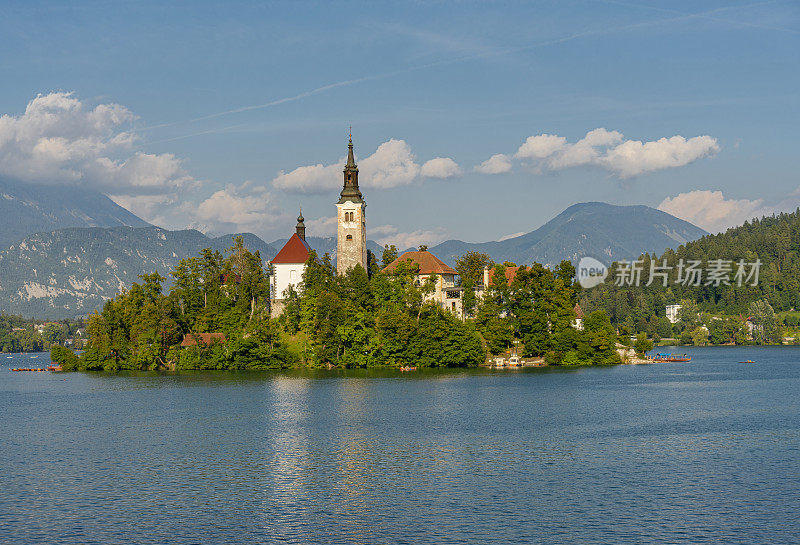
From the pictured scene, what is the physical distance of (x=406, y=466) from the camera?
50.6 meters

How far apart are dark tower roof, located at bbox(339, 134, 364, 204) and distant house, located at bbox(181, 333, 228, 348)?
29638 millimetres

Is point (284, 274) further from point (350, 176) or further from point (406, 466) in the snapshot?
point (406, 466)

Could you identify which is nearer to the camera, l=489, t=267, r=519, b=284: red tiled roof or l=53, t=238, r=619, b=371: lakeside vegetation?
l=53, t=238, r=619, b=371: lakeside vegetation

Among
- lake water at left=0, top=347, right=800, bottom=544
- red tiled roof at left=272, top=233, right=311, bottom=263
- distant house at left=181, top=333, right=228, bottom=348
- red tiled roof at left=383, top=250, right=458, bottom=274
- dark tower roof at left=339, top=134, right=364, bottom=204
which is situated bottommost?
lake water at left=0, top=347, right=800, bottom=544

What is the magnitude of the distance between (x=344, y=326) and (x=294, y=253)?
2248cm

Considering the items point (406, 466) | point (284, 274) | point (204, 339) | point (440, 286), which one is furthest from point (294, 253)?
point (406, 466)

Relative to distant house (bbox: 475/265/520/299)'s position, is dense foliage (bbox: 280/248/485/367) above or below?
below

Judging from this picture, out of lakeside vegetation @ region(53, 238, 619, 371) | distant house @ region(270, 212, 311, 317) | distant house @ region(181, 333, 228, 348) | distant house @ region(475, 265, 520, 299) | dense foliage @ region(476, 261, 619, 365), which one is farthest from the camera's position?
distant house @ region(270, 212, 311, 317)

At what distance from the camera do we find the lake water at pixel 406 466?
1480 inches

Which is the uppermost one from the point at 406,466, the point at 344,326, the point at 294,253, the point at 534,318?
the point at 294,253

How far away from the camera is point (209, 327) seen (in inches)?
5349

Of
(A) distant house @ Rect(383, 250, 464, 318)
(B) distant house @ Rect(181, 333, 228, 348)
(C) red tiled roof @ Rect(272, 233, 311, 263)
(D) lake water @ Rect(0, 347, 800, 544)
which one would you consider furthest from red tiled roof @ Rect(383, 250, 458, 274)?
(D) lake water @ Rect(0, 347, 800, 544)

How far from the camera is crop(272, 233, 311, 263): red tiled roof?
5531 inches

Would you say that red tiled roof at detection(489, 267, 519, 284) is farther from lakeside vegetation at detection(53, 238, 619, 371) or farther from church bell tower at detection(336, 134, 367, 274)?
church bell tower at detection(336, 134, 367, 274)
